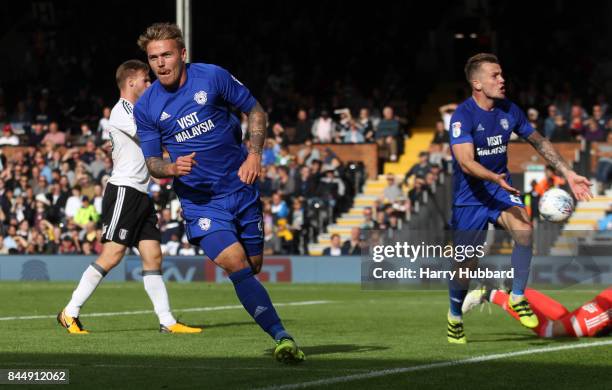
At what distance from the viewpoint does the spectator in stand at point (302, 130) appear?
31516 millimetres

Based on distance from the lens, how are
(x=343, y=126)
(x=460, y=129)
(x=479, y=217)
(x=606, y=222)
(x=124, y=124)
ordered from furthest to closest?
(x=343, y=126) < (x=606, y=222) < (x=124, y=124) < (x=479, y=217) < (x=460, y=129)

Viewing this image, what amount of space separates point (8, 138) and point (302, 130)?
295 inches

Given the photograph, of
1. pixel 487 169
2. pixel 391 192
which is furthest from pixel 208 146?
pixel 391 192

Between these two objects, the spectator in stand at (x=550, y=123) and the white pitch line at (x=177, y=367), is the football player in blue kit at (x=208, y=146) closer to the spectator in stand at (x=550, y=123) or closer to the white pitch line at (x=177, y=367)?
the white pitch line at (x=177, y=367)

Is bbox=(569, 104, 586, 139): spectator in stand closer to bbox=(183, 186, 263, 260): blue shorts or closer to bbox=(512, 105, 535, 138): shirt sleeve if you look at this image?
bbox=(512, 105, 535, 138): shirt sleeve

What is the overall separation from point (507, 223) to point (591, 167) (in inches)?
663

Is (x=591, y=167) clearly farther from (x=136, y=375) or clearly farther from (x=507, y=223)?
(x=136, y=375)

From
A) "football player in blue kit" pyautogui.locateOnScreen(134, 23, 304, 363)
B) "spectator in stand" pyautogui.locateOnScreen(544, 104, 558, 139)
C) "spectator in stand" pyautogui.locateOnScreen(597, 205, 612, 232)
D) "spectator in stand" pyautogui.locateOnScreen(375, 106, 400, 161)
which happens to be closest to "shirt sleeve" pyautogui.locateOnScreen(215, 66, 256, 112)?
"football player in blue kit" pyautogui.locateOnScreen(134, 23, 304, 363)

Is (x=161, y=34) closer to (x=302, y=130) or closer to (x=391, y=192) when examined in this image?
(x=391, y=192)

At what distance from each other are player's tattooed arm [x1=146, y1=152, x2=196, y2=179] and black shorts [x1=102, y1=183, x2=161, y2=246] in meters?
3.28

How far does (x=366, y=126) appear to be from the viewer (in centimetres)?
3156

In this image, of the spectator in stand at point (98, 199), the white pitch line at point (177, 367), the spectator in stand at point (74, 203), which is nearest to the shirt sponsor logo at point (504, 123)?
the white pitch line at point (177, 367)

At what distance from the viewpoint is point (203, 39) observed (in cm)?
3944

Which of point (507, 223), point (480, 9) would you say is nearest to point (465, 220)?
point (507, 223)
